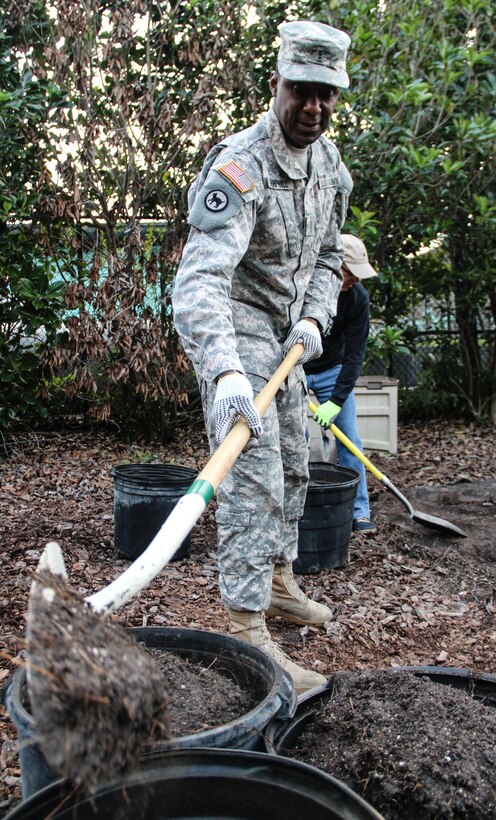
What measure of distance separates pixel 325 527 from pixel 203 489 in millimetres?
2212

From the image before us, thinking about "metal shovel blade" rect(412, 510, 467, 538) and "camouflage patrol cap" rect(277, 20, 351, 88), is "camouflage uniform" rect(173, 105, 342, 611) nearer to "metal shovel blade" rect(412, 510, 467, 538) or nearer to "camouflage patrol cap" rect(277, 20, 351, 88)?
"camouflage patrol cap" rect(277, 20, 351, 88)

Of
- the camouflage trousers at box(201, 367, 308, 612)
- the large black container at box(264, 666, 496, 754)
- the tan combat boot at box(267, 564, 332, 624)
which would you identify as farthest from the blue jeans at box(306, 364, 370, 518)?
the large black container at box(264, 666, 496, 754)

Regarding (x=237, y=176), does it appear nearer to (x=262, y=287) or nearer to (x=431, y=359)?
(x=262, y=287)

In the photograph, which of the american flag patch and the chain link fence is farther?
the chain link fence

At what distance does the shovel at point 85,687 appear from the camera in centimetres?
129

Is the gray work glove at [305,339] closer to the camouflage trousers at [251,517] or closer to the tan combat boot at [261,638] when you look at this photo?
the camouflage trousers at [251,517]

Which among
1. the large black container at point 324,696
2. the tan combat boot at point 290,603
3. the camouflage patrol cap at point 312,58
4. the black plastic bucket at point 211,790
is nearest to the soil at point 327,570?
the tan combat boot at point 290,603

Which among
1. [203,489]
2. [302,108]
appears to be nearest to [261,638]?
[203,489]

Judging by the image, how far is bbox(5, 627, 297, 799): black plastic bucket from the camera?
1765 mm

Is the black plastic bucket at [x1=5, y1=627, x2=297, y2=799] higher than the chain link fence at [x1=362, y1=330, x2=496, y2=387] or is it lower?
lower

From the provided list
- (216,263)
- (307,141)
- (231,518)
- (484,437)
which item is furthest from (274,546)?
(484,437)

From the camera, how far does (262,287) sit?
2.91 m

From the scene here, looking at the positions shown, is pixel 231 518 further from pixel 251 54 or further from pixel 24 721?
pixel 251 54

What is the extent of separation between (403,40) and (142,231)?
286 cm
